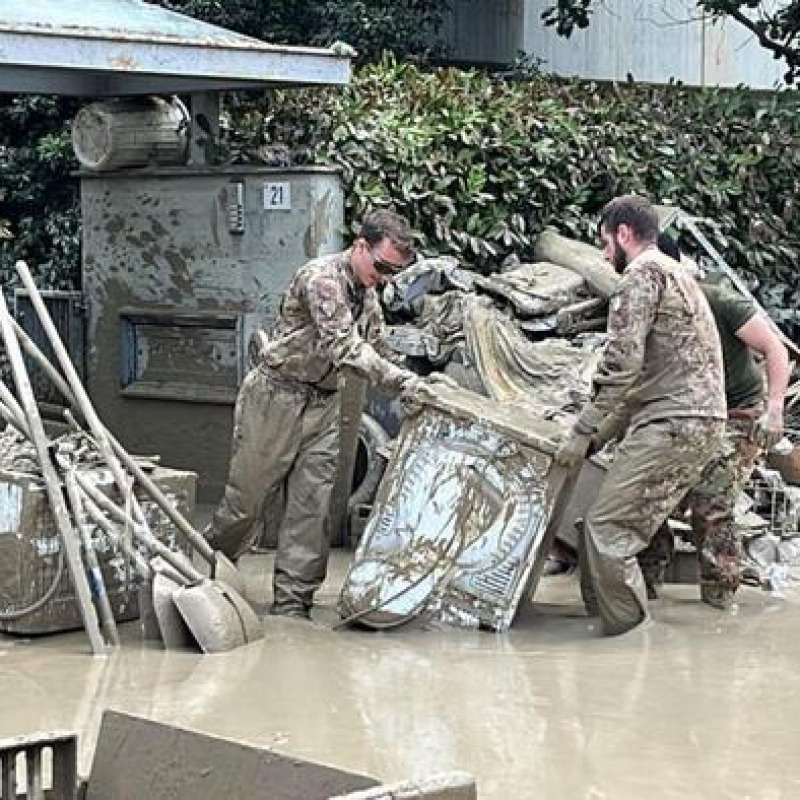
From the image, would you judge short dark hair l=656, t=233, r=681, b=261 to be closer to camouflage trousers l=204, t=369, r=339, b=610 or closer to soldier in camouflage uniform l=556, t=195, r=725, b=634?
soldier in camouflage uniform l=556, t=195, r=725, b=634

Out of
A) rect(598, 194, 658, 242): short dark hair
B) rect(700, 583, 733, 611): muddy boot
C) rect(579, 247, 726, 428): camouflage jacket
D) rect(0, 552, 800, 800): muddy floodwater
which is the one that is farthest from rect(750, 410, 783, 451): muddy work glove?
rect(598, 194, 658, 242): short dark hair

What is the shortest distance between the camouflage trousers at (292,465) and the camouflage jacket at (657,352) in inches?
49.0

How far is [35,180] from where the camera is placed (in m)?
13.6

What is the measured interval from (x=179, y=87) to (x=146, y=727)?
6704mm

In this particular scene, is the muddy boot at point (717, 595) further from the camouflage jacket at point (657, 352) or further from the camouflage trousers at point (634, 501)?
the camouflage jacket at point (657, 352)

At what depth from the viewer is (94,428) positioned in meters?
7.33

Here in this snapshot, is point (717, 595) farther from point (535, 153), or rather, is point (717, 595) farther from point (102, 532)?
point (535, 153)

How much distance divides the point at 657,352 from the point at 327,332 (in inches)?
53.9

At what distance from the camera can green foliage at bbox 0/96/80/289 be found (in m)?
13.1

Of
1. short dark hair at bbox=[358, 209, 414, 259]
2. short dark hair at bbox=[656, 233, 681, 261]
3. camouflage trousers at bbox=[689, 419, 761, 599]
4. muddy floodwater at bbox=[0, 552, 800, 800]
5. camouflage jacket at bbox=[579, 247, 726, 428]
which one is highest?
short dark hair at bbox=[358, 209, 414, 259]

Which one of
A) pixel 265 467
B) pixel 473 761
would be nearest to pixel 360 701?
pixel 473 761

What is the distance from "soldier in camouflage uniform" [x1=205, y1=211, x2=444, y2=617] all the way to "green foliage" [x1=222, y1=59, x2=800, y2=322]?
2.43 meters

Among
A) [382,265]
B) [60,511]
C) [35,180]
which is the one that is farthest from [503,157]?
[60,511]

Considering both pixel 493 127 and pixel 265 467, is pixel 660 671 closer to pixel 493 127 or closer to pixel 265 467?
pixel 265 467
